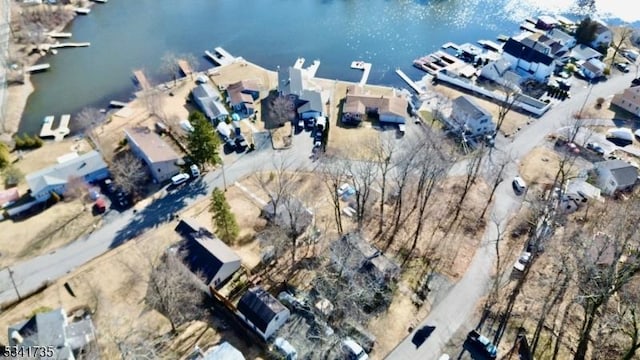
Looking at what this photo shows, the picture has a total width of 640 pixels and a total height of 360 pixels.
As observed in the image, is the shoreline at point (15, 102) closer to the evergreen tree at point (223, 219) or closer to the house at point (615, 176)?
the evergreen tree at point (223, 219)

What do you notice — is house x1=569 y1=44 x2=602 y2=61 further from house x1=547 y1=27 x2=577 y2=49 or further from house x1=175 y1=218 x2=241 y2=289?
house x1=175 y1=218 x2=241 y2=289

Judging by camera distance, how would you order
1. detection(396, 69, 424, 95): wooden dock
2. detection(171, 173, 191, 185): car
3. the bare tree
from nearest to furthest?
the bare tree → detection(171, 173, 191, 185): car → detection(396, 69, 424, 95): wooden dock

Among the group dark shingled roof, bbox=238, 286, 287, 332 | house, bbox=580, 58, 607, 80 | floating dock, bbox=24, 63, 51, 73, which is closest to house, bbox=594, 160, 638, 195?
house, bbox=580, 58, 607, 80

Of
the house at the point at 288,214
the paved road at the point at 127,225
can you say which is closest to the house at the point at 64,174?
the paved road at the point at 127,225

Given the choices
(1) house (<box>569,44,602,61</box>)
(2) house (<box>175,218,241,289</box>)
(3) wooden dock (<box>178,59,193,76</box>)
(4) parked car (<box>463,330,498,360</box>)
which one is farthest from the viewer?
(1) house (<box>569,44,602,61</box>)

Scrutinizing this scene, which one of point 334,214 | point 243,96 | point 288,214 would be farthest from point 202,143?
point 334,214

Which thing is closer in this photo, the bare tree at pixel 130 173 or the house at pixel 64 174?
the house at pixel 64 174

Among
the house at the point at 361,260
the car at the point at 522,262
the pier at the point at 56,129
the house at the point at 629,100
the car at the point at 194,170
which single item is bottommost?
the pier at the point at 56,129
